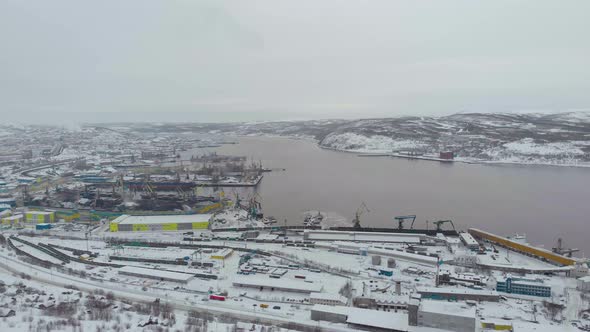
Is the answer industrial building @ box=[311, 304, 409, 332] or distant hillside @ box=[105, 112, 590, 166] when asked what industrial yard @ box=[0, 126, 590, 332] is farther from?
distant hillside @ box=[105, 112, 590, 166]

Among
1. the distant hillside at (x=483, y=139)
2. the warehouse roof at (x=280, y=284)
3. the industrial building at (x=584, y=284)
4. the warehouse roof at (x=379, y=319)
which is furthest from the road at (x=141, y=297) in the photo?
the distant hillside at (x=483, y=139)

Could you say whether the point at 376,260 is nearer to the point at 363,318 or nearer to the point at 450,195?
the point at 363,318

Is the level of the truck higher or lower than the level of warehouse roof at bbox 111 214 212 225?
lower

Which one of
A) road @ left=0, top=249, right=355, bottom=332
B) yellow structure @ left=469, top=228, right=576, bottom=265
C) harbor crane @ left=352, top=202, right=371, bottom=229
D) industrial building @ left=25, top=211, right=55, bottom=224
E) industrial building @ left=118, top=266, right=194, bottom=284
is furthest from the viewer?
industrial building @ left=25, top=211, right=55, bottom=224

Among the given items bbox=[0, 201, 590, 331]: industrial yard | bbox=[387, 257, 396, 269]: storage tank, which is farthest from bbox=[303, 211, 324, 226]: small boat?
bbox=[387, 257, 396, 269]: storage tank

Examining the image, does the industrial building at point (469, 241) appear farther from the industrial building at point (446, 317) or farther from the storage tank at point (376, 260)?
the industrial building at point (446, 317)

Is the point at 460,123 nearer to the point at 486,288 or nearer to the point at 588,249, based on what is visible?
the point at 588,249

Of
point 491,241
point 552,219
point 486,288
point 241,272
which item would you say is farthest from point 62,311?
point 552,219

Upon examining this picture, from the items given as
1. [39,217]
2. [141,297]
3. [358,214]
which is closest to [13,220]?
[39,217]
